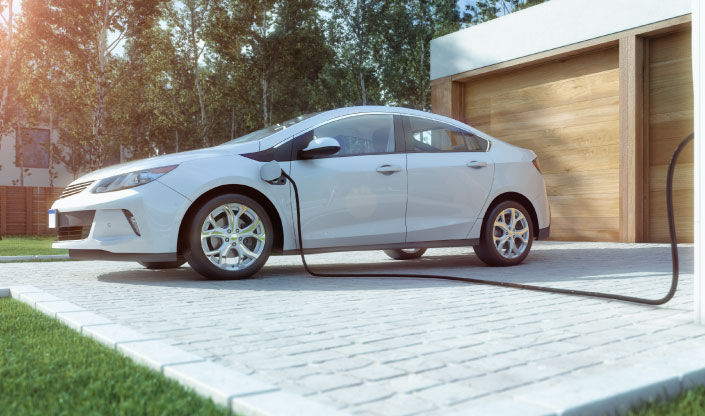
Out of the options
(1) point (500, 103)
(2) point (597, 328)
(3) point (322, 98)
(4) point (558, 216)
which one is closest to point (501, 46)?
(1) point (500, 103)

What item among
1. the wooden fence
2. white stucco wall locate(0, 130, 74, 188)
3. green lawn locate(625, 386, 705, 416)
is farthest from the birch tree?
green lawn locate(625, 386, 705, 416)

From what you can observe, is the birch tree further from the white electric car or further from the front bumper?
the front bumper

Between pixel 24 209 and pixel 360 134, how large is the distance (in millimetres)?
19662

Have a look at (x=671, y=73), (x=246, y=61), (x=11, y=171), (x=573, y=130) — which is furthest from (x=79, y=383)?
(x=11, y=171)

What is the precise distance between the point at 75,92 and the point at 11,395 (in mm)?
26469

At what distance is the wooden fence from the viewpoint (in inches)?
875

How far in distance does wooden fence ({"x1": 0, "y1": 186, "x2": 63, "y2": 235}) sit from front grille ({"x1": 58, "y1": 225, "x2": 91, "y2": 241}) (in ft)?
58.9

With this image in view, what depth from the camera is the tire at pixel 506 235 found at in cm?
678

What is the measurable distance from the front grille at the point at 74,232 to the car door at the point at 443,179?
2.83 meters

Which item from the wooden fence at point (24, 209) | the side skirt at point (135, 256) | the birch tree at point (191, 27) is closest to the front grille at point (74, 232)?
the side skirt at point (135, 256)

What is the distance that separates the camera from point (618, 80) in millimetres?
10375

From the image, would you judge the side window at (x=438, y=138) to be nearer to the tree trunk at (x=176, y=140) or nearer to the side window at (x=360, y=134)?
the side window at (x=360, y=134)

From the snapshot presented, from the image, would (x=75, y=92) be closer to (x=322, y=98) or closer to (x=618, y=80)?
(x=322, y=98)

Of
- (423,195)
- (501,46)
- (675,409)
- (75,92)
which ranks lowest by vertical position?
(675,409)
